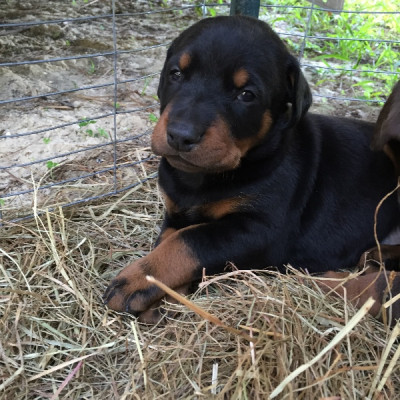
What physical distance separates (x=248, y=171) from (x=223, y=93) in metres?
0.44

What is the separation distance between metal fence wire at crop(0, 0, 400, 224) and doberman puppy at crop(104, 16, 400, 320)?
0.78m

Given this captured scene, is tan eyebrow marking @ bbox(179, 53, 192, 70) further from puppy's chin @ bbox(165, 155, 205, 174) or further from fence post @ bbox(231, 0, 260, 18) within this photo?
fence post @ bbox(231, 0, 260, 18)

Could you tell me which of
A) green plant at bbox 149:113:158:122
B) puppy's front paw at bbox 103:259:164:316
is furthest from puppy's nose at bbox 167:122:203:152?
green plant at bbox 149:113:158:122

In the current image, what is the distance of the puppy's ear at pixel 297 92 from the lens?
7.78ft

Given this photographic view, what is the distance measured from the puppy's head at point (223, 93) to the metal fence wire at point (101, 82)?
70 cm

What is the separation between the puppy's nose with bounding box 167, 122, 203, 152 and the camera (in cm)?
205

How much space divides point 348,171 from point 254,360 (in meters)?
1.35

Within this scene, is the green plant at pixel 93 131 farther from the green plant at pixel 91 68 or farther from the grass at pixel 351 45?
the grass at pixel 351 45

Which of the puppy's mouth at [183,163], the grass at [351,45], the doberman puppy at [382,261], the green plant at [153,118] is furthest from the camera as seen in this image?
the grass at [351,45]

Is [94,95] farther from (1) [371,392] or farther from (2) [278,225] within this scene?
(1) [371,392]

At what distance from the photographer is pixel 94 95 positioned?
430 cm

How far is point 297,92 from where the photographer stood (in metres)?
2.37

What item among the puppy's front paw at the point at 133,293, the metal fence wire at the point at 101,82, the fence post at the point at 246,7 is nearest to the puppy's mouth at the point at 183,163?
the puppy's front paw at the point at 133,293

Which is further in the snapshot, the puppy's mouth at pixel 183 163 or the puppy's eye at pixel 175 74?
the puppy's eye at pixel 175 74
